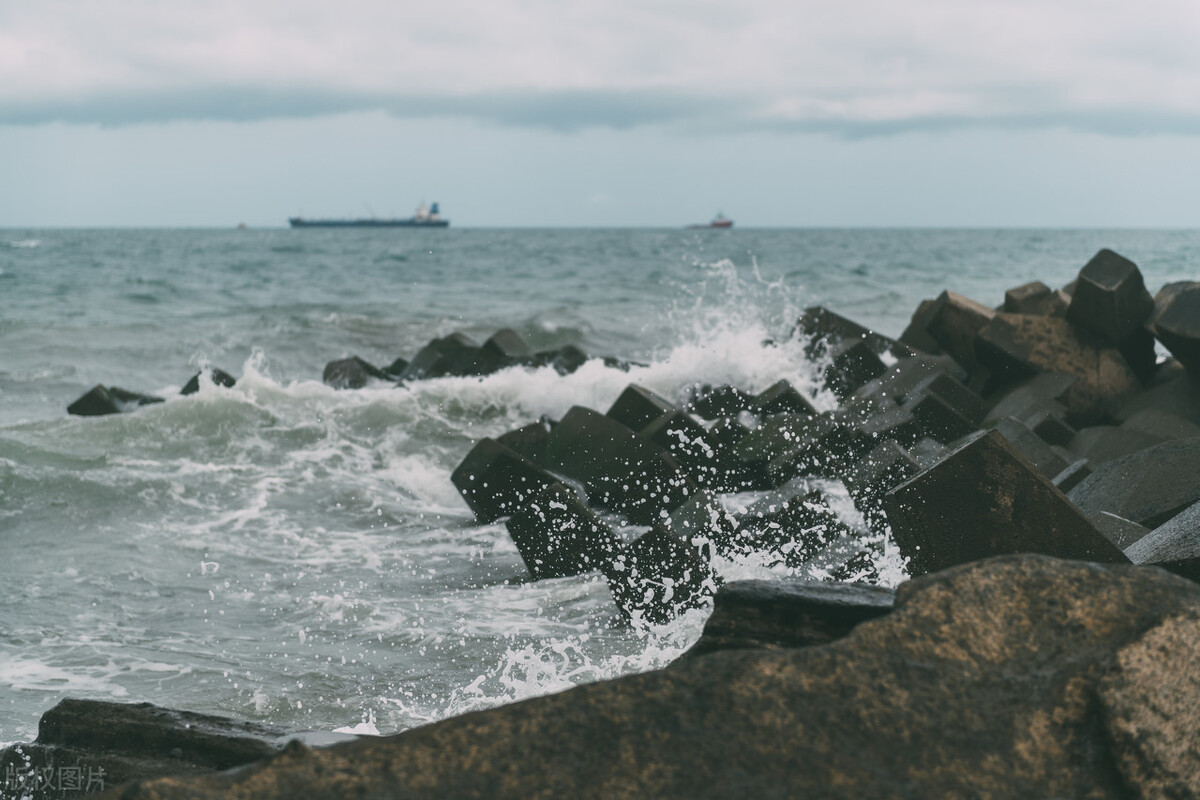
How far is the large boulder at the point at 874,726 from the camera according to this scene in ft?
5.35

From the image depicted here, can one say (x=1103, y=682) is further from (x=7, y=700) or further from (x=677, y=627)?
(x=7, y=700)

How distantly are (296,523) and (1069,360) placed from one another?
5.29m

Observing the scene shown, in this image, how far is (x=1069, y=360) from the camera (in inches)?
292

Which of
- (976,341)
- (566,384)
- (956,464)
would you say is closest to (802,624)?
(956,464)

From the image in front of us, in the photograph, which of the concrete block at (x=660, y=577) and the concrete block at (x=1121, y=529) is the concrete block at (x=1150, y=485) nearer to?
the concrete block at (x=1121, y=529)

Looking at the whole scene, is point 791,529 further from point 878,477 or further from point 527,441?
point 527,441

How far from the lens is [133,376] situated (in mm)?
13211

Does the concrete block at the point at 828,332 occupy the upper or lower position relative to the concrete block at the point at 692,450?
upper

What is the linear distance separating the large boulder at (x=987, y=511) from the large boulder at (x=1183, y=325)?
3.72m

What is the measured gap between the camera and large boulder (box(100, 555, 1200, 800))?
1632mm

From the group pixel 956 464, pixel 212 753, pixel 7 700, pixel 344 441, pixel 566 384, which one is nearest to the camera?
pixel 212 753

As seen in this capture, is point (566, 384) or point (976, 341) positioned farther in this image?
point (566, 384)

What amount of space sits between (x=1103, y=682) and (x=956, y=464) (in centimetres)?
136

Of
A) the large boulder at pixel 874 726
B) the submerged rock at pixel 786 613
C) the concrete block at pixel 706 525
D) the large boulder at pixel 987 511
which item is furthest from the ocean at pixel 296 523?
the large boulder at pixel 874 726
